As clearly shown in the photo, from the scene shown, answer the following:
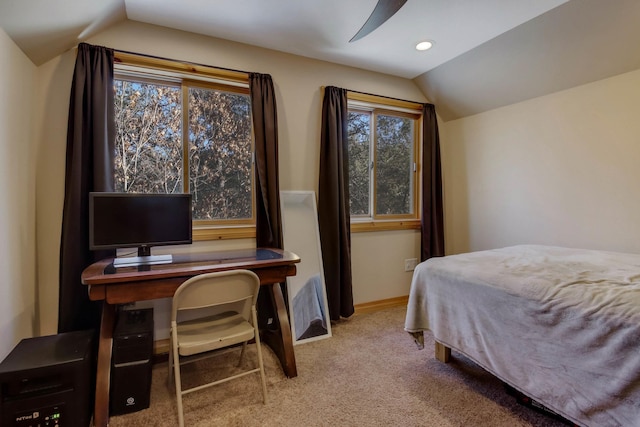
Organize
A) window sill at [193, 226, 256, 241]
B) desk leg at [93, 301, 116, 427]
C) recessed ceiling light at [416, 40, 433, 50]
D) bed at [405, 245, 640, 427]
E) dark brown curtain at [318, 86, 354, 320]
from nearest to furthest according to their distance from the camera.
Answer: bed at [405, 245, 640, 427] → desk leg at [93, 301, 116, 427] → window sill at [193, 226, 256, 241] → recessed ceiling light at [416, 40, 433, 50] → dark brown curtain at [318, 86, 354, 320]

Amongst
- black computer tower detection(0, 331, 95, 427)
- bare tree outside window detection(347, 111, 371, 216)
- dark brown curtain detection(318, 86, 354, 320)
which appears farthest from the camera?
bare tree outside window detection(347, 111, 371, 216)

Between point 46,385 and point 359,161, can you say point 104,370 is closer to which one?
point 46,385

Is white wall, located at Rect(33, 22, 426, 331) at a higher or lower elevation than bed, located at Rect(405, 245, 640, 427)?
higher

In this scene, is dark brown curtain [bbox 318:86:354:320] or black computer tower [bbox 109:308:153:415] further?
dark brown curtain [bbox 318:86:354:320]

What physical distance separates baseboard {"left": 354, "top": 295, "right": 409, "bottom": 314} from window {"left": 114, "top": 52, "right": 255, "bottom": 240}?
1.40 meters

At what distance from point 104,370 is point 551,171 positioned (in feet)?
11.9

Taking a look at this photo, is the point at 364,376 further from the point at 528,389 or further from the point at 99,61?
the point at 99,61

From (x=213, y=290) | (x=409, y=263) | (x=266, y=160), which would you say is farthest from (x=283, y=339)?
(x=409, y=263)

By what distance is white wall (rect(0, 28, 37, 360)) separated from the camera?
159cm

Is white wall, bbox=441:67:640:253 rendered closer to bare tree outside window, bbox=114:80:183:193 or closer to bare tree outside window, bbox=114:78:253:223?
bare tree outside window, bbox=114:78:253:223

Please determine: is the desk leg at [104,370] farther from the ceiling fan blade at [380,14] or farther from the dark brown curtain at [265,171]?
the ceiling fan blade at [380,14]

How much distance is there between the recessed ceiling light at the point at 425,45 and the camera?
2.59 m

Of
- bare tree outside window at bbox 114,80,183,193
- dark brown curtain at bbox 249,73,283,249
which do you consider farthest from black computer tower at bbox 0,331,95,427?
dark brown curtain at bbox 249,73,283,249

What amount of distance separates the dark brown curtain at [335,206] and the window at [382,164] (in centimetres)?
30
